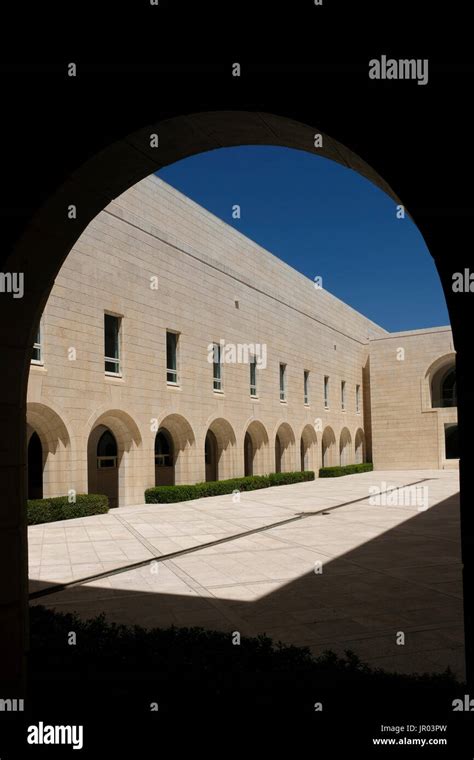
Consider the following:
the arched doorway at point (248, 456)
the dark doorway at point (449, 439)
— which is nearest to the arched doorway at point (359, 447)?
the dark doorway at point (449, 439)

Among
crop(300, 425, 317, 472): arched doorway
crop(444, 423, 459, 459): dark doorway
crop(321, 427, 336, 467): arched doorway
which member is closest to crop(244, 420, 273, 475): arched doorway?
crop(300, 425, 317, 472): arched doorway

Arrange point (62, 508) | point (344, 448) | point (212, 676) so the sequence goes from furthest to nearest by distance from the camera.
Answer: point (344, 448), point (62, 508), point (212, 676)

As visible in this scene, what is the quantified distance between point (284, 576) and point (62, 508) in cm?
931

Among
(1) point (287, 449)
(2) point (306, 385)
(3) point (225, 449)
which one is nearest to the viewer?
(3) point (225, 449)

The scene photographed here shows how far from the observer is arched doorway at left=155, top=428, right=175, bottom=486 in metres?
27.4

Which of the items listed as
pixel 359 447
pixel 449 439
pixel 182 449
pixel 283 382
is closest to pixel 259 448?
pixel 283 382

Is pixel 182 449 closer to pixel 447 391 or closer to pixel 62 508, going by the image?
pixel 62 508

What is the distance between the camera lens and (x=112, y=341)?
67.9 feet

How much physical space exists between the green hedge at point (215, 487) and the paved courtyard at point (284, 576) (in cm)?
322

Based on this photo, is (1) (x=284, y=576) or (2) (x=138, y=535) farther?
(2) (x=138, y=535)

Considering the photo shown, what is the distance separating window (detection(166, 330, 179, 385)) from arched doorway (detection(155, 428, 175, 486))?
4.06m

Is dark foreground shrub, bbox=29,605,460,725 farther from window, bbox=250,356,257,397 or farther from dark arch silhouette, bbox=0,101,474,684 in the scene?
window, bbox=250,356,257,397

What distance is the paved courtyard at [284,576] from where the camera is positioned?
21.3ft

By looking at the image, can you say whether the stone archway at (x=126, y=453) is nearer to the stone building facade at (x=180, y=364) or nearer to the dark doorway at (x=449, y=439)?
the stone building facade at (x=180, y=364)
